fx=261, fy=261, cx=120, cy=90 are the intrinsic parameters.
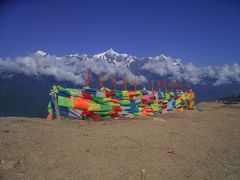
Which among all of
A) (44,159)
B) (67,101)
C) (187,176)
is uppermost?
(67,101)

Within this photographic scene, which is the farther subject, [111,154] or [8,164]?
[111,154]

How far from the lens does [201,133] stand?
12430 millimetres

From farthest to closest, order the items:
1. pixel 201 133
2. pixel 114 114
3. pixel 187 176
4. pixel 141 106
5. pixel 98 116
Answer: pixel 141 106 < pixel 114 114 < pixel 98 116 < pixel 201 133 < pixel 187 176

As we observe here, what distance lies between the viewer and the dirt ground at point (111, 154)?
20.8 ft

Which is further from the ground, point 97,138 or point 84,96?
point 84,96

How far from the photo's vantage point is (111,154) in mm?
7852

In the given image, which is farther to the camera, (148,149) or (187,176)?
(148,149)

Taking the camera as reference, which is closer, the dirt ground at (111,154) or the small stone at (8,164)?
the small stone at (8,164)

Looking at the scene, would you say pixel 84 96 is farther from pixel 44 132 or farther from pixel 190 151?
pixel 190 151

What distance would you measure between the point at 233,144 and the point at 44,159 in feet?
24.9

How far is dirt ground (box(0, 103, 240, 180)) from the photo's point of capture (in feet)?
20.8

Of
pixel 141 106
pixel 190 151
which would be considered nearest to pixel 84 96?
pixel 141 106

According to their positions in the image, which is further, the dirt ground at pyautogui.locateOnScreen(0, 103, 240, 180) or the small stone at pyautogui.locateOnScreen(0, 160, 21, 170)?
the dirt ground at pyautogui.locateOnScreen(0, 103, 240, 180)

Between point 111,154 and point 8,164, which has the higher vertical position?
point 8,164
